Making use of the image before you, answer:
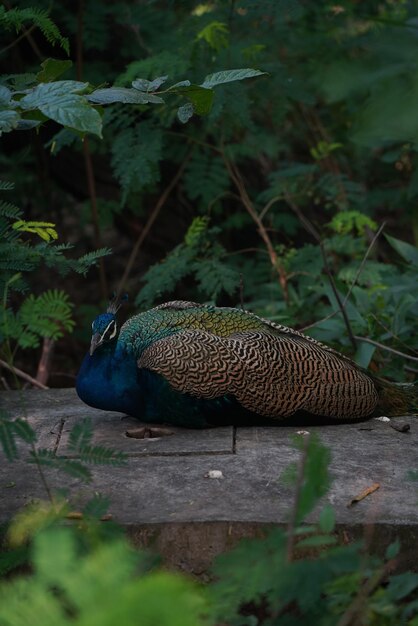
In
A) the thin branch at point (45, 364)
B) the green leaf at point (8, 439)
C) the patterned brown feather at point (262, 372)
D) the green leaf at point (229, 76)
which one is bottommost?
the thin branch at point (45, 364)

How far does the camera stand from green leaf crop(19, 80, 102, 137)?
2609 mm

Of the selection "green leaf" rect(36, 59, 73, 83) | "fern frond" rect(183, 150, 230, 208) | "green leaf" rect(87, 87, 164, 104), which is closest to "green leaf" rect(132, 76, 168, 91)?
"green leaf" rect(87, 87, 164, 104)

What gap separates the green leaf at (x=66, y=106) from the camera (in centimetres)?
261

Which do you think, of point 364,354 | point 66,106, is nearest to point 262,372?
point 364,354

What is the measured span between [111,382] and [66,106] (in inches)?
58.5

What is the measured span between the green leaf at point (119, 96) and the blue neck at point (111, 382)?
1251 millimetres

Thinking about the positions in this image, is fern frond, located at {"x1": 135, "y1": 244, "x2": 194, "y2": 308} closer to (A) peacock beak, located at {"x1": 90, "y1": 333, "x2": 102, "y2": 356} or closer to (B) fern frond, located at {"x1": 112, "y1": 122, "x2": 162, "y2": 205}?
(B) fern frond, located at {"x1": 112, "y1": 122, "x2": 162, "y2": 205}

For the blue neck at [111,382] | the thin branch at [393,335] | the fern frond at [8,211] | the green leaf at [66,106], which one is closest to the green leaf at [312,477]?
the green leaf at [66,106]

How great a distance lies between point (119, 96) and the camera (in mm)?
2869

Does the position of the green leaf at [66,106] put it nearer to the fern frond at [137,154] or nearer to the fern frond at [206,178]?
the fern frond at [137,154]

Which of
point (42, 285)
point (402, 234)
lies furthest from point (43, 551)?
point (402, 234)

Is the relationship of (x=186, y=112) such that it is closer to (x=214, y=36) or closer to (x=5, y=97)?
(x=5, y=97)

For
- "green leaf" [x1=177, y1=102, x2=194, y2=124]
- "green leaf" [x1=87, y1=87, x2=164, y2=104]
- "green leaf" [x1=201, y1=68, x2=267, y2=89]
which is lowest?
"green leaf" [x1=177, y1=102, x2=194, y2=124]

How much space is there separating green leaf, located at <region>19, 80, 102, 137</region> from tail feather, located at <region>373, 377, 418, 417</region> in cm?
200
